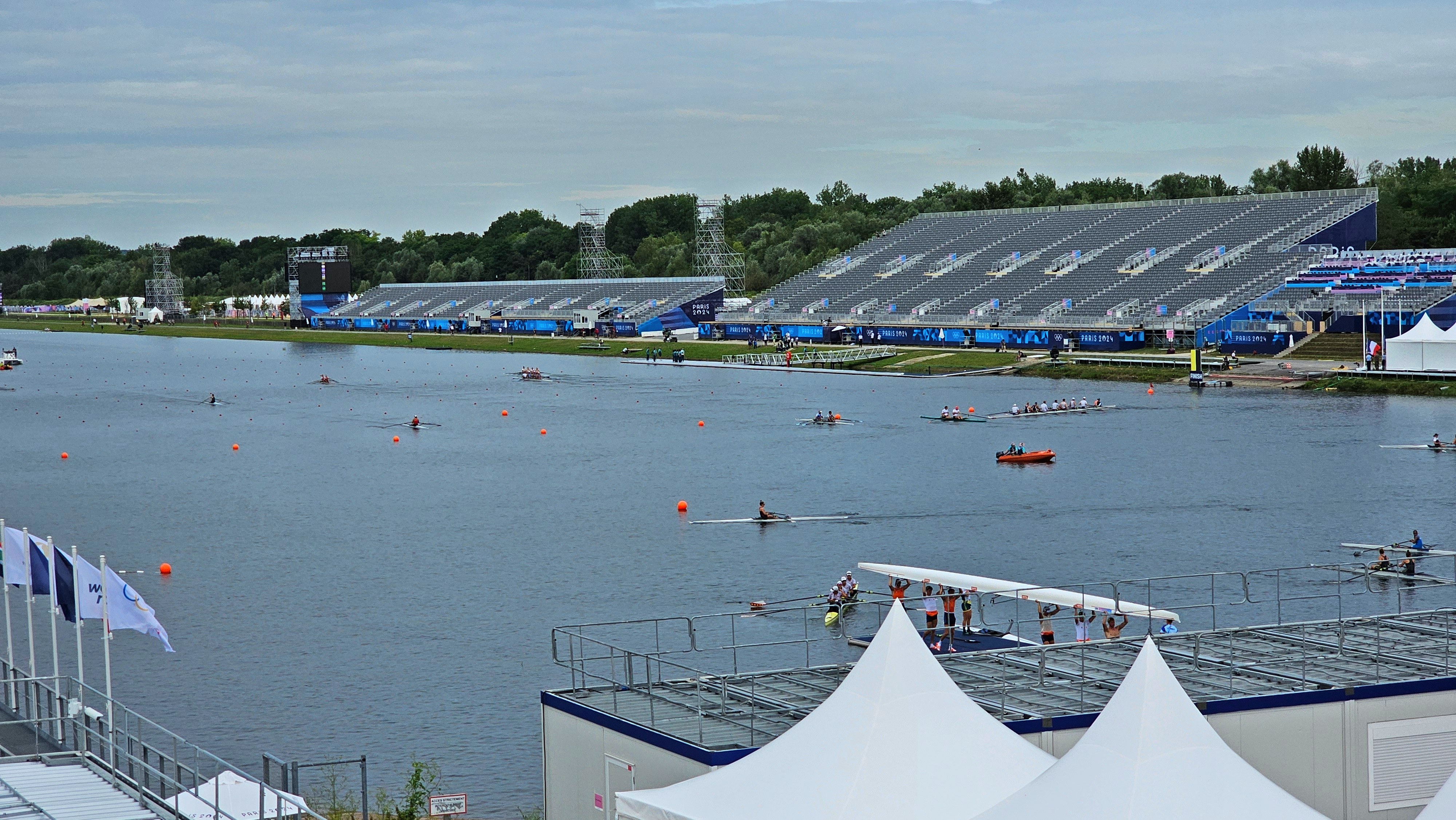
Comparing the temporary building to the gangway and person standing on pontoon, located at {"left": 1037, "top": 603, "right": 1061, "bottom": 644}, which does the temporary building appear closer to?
the gangway

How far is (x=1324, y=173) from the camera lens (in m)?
148

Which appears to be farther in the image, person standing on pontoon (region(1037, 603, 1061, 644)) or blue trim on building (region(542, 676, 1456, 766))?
person standing on pontoon (region(1037, 603, 1061, 644))

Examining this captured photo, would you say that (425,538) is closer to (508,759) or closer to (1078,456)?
(508,759)

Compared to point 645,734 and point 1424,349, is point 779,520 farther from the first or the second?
point 1424,349

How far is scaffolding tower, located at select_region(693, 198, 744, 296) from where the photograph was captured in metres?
166

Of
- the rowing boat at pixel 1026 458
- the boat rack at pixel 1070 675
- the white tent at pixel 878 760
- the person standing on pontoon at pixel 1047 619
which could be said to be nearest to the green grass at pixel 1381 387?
the rowing boat at pixel 1026 458

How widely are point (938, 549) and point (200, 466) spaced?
41.2 metres

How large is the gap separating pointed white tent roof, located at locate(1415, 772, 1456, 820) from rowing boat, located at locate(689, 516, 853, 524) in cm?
3931

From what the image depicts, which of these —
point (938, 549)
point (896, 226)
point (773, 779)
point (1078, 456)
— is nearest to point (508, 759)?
point (773, 779)

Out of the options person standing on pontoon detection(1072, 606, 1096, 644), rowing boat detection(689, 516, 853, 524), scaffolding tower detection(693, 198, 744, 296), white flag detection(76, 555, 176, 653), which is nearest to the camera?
white flag detection(76, 555, 176, 653)

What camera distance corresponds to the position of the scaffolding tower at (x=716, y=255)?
545 ft

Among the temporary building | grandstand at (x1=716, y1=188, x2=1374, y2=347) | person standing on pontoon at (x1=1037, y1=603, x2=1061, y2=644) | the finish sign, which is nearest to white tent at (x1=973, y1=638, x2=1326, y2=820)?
the finish sign

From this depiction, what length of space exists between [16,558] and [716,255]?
144752 millimetres

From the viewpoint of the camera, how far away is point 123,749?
70.0 ft
